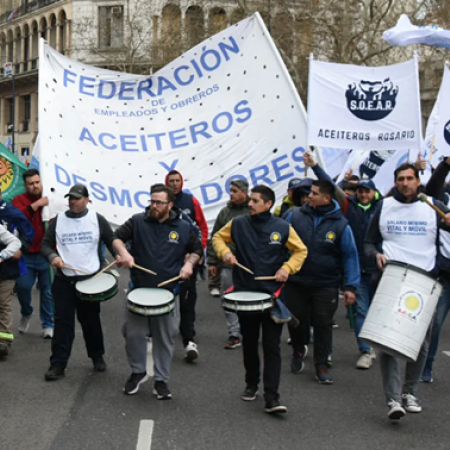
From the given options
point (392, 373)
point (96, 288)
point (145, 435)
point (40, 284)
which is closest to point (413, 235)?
point (392, 373)

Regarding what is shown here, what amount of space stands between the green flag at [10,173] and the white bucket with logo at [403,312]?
5.29 metres

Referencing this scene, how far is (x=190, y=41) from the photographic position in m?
36.1

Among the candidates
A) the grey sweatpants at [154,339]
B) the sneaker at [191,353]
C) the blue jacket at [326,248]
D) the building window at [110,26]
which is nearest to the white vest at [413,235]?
the blue jacket at [326,248]

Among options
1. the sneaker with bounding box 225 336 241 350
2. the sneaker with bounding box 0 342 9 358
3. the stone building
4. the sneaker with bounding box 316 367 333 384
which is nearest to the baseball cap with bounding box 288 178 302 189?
the sneaker with bounding box 225 336 241 350

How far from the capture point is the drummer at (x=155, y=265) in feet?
22.6

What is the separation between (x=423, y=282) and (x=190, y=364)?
9.40 feet

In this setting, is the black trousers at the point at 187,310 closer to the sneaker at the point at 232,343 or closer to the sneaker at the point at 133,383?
the sneaker at the point at 232,343

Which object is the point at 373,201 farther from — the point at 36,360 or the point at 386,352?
the point at 36,360

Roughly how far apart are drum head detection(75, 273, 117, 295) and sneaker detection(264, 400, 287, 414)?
67.6 inches

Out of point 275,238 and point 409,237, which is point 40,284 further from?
point 409,237

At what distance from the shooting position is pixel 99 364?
771 centimetres

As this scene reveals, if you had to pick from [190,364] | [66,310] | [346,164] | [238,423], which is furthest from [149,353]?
[346,164]

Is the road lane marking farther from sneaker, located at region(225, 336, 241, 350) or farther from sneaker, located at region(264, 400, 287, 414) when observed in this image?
sneaker, located at region(225, 336, 241, 350)

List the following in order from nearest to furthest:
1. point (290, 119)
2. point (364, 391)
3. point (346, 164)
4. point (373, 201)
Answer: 1. point (364, 391)
2. point (373, 201)
3. point (290, 119)
4. point (346, 164)
